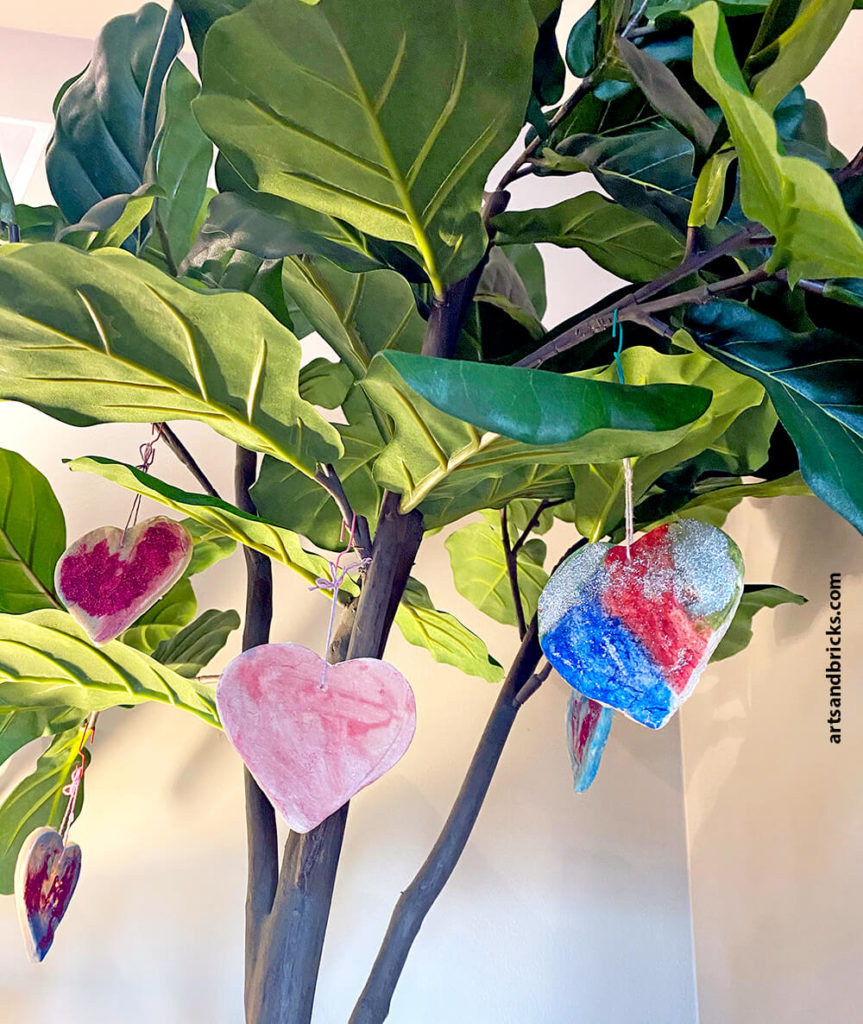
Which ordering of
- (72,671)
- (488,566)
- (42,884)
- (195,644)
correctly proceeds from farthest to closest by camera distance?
1. (488,566)
2. (195,644)
3. (42,884)
4. (72,671)

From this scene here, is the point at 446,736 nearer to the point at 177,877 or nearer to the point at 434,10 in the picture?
the point at 177,877

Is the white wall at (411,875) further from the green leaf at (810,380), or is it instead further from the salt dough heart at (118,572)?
the green leaf at (810,380)

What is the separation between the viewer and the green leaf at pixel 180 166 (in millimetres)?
572

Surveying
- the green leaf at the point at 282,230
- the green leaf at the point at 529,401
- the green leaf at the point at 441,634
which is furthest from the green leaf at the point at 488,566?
the green leaf at the point at 529,401

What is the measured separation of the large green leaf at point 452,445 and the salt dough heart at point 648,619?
0.23 ft

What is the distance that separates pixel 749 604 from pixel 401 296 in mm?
397

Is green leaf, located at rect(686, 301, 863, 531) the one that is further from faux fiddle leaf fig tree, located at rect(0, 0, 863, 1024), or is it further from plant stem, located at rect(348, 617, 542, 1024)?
plant stem, located at rect(348, 617, 542, 1024)

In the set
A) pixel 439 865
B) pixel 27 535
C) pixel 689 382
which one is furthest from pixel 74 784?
pixel 689 382

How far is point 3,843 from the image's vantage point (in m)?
0.77

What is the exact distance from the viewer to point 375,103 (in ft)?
1.29

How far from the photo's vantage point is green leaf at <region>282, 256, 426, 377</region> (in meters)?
0.58

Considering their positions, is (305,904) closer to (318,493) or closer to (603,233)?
(318,493)

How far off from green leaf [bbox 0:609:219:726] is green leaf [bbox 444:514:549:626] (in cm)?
46

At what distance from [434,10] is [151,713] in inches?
33.5
